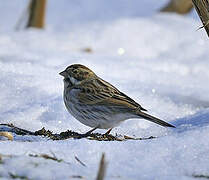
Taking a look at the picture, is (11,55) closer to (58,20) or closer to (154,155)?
(58,20)

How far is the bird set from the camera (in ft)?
17.6

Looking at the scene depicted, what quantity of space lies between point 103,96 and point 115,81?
2.20 metres

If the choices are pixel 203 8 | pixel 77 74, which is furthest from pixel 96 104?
pixel 203 8

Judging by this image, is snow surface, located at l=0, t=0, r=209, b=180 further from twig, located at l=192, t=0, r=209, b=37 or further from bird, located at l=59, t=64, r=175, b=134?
twig, located at l=192, t=0, r=209, b=37

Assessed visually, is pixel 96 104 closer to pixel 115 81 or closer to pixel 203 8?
pixel 203 8

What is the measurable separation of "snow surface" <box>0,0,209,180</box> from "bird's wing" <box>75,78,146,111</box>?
40 centimetres

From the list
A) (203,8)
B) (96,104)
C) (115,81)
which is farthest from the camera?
(115,81)

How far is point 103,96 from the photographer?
5.59m

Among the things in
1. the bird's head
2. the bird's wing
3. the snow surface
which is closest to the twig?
the snow surface

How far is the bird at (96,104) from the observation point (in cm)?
538

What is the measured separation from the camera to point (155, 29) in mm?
11508

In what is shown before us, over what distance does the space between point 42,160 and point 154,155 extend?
89cm

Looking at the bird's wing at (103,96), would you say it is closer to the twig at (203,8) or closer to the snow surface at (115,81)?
the snow surface at (115,81)

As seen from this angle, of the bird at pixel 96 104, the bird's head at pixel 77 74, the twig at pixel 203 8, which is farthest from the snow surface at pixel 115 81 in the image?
the twig at pixel 203 8
